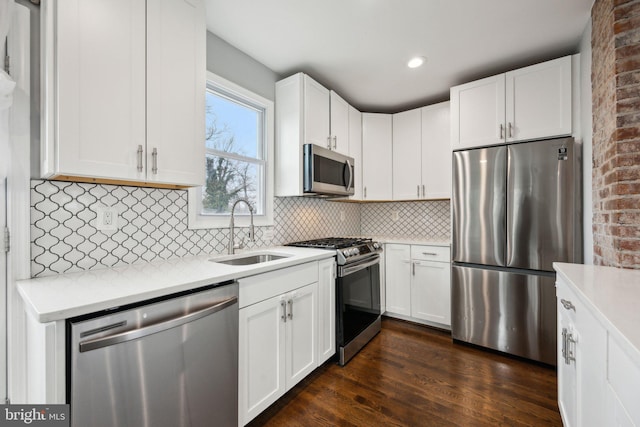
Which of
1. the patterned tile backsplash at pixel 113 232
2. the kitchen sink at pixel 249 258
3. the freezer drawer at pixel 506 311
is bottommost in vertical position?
the freezer drawer at pixel 506 311

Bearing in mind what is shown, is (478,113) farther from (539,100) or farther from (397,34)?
(397,34)

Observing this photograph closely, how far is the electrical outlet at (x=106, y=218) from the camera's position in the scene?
1513 millimetres

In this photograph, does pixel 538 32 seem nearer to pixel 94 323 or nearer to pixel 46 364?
pixel 94 323

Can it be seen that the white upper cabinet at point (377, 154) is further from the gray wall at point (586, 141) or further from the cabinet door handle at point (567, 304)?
the cabinet door handle at point (567, 304)

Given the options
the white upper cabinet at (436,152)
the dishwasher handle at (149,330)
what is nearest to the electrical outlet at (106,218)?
the dishwasher handle at (149,330)

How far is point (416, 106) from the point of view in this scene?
3496mm

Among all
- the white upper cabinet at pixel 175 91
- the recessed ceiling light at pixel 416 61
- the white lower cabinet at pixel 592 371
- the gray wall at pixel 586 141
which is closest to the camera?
the white lower cabinet at pixel 592 371

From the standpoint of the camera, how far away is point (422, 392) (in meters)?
1.93

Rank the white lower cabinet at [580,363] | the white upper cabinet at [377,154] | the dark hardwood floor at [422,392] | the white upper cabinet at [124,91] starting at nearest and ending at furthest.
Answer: the white lower cabinet at [580,363] → the white upper cabinet at [124,91] → the dark hardwood floor at [422,392] → the white upper cabinet at [377,154]

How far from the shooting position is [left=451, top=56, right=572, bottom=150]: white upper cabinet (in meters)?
2.26

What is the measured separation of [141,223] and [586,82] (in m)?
3.17

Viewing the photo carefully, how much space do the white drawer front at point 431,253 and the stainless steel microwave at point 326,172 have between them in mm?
926

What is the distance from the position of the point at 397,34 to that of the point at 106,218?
88.5 inches

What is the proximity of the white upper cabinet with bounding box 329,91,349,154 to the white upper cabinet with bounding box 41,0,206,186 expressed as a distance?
1418mm
